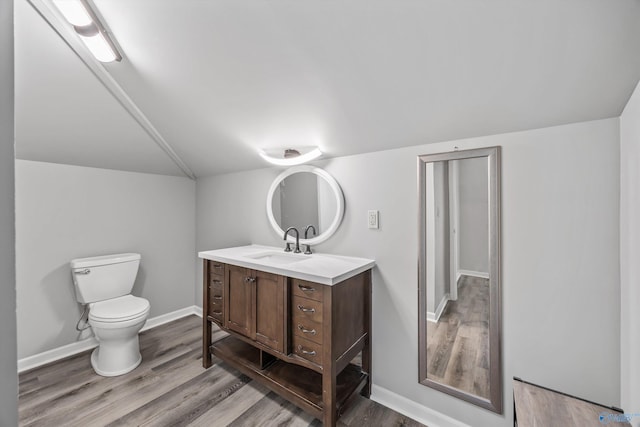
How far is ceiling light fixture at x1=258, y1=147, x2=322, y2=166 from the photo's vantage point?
192cm

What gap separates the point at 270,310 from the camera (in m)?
1.70

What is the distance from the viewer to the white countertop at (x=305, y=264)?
58.4 inches

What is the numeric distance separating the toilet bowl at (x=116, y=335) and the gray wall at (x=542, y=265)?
1857 millimetres

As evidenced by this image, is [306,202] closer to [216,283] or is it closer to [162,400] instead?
[216,283]

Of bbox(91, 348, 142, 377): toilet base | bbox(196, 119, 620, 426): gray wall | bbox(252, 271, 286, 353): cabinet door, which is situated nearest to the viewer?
bbox(196, 119, 620, 426): gray wall

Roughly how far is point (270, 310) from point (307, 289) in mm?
342

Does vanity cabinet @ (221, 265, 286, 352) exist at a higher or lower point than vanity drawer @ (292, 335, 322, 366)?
higher

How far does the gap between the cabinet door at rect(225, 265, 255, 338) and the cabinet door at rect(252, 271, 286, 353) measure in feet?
0.24

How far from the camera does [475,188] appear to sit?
145 centimetres

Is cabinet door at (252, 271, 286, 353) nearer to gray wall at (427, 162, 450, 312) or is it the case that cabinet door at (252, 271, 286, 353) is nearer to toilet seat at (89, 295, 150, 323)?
gray wall at (427, 162, 450, 312)

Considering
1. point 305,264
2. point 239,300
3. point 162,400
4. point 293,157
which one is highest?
point 293,157

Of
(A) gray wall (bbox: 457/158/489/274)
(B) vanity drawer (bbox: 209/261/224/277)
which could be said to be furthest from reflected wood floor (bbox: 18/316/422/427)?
(A) gray wall (bbox: 457/158/489/274)

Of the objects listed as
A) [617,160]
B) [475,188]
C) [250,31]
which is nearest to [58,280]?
[250,31]

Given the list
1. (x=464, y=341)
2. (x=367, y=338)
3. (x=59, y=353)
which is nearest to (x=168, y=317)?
(x=59, y=353)
